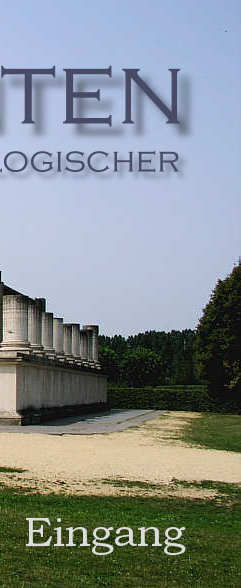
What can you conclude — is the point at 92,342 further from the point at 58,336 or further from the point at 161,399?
the point at 58,336

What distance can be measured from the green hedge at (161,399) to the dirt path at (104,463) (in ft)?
135

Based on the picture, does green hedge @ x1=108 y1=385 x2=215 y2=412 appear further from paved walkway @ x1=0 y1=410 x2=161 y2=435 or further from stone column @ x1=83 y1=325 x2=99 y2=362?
paved walkway @ x1=0 y1=410 x2=161 y2=435

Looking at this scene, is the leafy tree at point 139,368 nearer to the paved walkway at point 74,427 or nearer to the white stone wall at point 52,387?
the white stone wall at point 52,387

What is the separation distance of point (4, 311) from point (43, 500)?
24959 millimetres

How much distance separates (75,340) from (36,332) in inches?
602

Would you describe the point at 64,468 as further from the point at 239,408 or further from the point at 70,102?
the point at 239,408

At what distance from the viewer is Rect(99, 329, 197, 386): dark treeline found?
102 meters

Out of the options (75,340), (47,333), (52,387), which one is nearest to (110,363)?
(75,340)

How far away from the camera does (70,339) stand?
53938mm

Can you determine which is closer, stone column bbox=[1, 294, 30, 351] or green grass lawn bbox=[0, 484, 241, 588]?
green grass lawn bbox=[0, 484, 241, 588]

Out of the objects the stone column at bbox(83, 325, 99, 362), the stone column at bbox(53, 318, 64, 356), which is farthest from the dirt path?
the stone column at bbox(83, 325, 99, 362)

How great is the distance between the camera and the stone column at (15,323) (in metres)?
36.5

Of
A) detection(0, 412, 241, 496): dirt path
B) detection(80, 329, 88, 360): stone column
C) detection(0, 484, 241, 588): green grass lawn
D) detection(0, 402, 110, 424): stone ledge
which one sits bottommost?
detection(0, 402, 110, 424): stone ledge

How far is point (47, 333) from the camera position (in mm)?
44531
